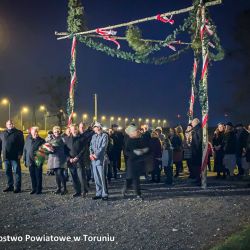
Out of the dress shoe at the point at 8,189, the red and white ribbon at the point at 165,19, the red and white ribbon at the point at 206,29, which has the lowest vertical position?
the dress shoe at the point at 8,189

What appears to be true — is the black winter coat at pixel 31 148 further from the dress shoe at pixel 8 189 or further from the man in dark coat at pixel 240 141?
the man in dark coat at pixel 240 141

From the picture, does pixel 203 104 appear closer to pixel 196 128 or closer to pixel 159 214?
pixel 196 128

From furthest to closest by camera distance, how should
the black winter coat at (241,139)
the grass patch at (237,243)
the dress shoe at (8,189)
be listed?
the black winter coat at (241,139) → the dress shoe at (8,189) → the grass patch at (237,243)

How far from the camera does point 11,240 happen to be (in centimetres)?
675

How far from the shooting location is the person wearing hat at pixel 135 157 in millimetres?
10438

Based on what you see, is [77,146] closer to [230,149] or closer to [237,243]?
[230,149]

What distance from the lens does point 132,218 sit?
8.24m

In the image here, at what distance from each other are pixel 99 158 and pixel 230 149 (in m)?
5.92

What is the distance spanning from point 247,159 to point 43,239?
8.66 meters

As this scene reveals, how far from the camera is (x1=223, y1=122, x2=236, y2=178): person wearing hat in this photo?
559 inches

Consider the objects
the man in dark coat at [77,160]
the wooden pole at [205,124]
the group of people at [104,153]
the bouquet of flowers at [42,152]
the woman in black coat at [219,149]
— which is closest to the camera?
the group of people at [104,153]

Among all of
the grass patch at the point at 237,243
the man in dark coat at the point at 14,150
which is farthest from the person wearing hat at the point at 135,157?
the grass patch at the point at 237,243

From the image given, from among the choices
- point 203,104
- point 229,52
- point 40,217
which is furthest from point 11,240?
point 229,52

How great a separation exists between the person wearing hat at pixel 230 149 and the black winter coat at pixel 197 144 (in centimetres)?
181
